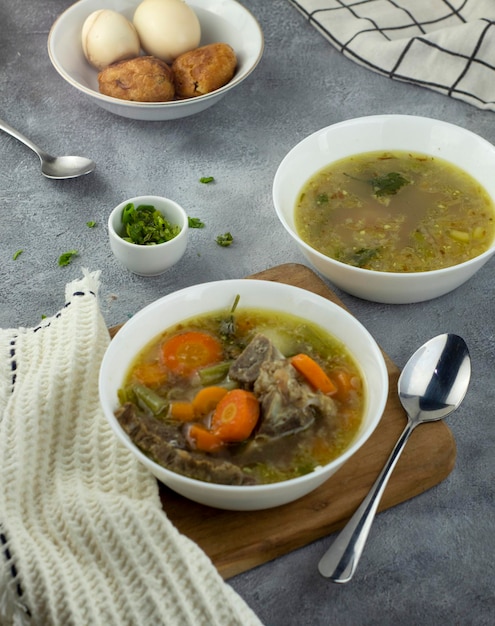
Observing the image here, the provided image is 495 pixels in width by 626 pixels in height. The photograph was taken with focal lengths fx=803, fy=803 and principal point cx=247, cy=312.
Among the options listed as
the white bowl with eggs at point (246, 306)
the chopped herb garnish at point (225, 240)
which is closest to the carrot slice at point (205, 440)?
the white bowl with eggs at point (246, 306)

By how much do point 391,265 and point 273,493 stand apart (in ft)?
3.31

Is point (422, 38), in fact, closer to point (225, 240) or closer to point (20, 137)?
point (225, 240)

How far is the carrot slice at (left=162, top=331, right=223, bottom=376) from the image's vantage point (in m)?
2.05

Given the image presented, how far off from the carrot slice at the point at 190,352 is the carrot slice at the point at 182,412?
4.3 inches

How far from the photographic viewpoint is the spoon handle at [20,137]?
3115 millimetres

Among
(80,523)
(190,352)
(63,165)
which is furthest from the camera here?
(63,165)

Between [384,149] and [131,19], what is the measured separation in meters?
1.35

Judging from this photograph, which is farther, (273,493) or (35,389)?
(35,389)

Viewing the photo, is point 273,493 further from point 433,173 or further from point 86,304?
point 433,173

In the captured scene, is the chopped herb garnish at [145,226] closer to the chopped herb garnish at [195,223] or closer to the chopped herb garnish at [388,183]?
the chopped herb garnish at [195,223]

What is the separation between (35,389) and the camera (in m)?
2.05

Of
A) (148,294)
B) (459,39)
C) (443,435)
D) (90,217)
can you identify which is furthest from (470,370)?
(459,39)

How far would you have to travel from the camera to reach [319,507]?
1.91m

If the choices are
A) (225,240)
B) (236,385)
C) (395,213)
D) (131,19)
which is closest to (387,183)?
(395,213)
